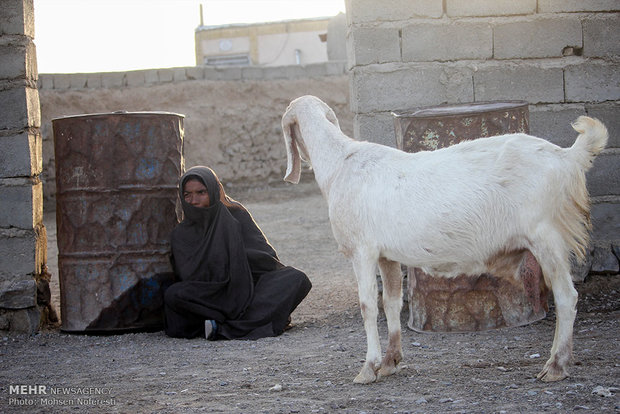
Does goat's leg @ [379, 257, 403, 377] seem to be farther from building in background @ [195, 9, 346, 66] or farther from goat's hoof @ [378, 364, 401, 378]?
building in background @ [195, 9, 346, 66]

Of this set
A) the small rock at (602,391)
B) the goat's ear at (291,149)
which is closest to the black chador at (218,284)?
the goat's ear at (291,149)

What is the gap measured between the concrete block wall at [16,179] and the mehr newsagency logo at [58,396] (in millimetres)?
1605

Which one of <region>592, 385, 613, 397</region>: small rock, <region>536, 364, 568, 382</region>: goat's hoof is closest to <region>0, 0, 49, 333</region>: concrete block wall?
<region>536, 364, 568, 382</region>: goat's hoof

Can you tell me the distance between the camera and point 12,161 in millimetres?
6023

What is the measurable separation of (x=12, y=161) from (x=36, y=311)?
1215mm

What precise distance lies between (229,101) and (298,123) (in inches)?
469

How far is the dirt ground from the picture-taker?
146 inches

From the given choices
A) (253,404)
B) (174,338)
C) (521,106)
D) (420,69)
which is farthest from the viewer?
(420,69)

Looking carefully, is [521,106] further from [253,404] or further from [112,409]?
[112,409]

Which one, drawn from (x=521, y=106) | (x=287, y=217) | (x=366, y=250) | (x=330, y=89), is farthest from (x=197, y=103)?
(x=366, y=250)

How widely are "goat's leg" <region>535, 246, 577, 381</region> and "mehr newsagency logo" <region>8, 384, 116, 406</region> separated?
2.31 m

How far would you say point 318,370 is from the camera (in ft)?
14.8

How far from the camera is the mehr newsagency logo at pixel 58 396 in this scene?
4098 mm

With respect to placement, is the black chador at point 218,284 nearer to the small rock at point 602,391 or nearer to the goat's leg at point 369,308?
the goat's leg at point 369,308
